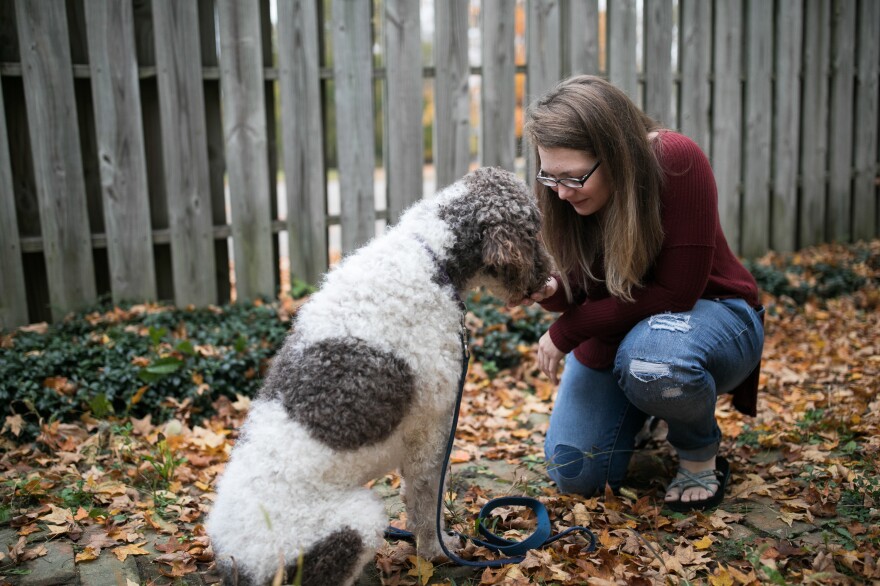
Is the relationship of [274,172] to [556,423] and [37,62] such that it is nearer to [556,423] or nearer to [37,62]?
[37,62]

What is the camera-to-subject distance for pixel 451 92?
6125 millimetres

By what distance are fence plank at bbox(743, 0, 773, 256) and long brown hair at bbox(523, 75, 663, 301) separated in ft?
16.4

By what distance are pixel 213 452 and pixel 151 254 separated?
2.09m

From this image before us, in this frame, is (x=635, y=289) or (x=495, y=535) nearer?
(x=495, y=535)

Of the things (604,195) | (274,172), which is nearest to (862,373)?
(604,195)

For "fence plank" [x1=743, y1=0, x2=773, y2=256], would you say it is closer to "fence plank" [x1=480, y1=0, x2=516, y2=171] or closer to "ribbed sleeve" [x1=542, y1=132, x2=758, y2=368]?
"fence plank" [x1=480, y1=0, x2=516, y2=171]

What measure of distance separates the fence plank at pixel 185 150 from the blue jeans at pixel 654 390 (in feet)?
10.3

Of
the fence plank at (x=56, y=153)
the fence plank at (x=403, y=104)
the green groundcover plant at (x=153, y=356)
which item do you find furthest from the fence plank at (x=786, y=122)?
the fence plank at (x=56, y=153)

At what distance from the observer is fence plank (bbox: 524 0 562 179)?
630 centimetres

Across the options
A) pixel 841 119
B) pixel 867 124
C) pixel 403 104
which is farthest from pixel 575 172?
pixel 867 124

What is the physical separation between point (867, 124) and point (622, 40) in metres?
3.88

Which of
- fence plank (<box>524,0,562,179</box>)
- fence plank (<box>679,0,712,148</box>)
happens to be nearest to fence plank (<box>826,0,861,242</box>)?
fence plank (<box>679,0,712,148</box>)

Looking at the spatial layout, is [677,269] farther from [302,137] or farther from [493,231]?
[302,137]

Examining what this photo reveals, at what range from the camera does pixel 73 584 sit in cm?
285
